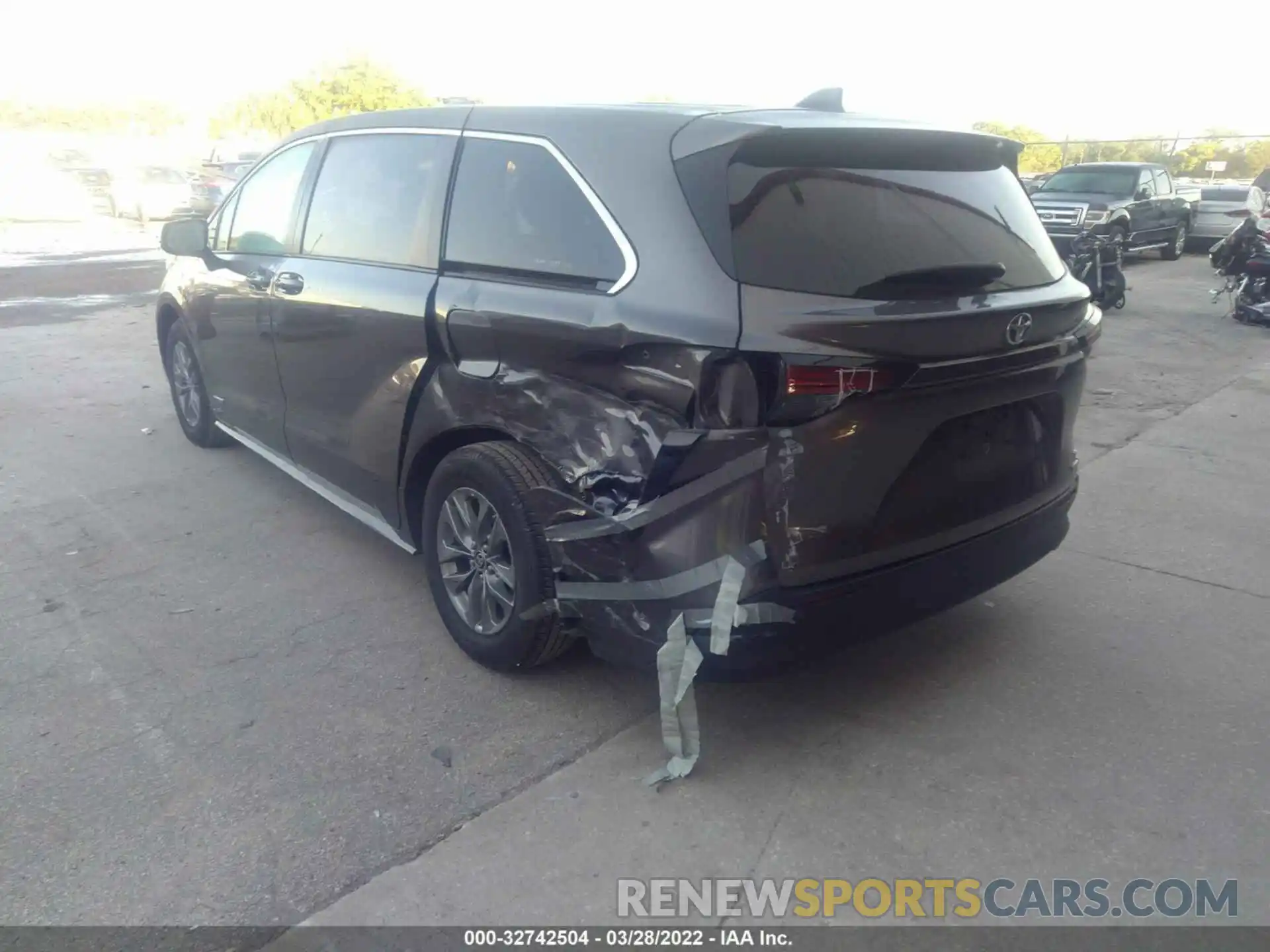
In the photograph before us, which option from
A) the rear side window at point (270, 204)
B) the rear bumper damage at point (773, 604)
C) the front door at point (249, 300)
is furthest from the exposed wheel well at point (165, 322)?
the rear bumper damage at point (773, 604)

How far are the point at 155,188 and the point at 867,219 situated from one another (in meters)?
25.0

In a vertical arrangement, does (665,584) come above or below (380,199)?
below

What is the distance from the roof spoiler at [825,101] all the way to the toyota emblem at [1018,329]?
0.93 metres

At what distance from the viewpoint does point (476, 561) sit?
347cm

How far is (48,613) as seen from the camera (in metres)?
4.00

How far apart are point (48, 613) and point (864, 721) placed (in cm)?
320

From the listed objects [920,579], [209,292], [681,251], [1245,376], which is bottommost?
[1245,376]

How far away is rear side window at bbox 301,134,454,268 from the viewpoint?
3.68m

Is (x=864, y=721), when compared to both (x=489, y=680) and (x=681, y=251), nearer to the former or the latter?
(x=489, y=680)

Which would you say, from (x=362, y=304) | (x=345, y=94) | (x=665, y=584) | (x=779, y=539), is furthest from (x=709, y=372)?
(x=345, y=94)

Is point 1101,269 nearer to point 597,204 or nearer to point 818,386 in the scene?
point 597,204

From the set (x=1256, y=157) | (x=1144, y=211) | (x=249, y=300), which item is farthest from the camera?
(x=1256, y=157)

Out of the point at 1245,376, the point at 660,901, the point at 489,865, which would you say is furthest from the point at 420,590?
the point at 1245,376
